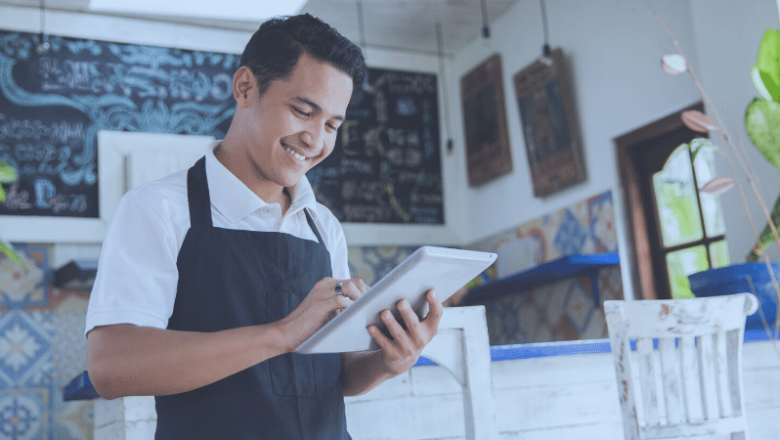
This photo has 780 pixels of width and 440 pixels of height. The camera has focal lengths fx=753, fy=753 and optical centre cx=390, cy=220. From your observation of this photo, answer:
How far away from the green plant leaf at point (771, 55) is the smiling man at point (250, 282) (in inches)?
75.9

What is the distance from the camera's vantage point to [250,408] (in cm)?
118

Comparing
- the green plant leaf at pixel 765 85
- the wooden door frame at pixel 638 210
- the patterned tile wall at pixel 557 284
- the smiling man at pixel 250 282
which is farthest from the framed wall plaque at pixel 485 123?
the smiling man at pixel 250 282

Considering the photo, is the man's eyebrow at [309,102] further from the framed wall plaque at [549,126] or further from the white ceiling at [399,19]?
the white ceiling at [399,19]

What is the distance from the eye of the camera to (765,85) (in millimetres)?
2699

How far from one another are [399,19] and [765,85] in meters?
2.68

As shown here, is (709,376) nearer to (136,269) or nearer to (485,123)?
(136,269)

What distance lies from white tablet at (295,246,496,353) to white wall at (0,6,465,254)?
11.6 ft

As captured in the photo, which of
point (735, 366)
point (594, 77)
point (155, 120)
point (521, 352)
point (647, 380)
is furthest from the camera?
point (155, 120)

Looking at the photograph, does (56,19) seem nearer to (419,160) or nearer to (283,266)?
(419,160)

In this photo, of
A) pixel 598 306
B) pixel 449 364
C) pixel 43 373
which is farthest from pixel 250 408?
pixel 43 373

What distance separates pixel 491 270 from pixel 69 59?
9.52 feet

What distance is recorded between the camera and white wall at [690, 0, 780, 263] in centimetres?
294

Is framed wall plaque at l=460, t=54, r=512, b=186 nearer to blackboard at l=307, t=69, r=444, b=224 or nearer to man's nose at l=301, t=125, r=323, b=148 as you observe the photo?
blackboard at l=307, t=69, r=444, b=224

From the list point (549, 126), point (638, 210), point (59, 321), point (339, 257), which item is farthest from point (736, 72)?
point (59, 321)
